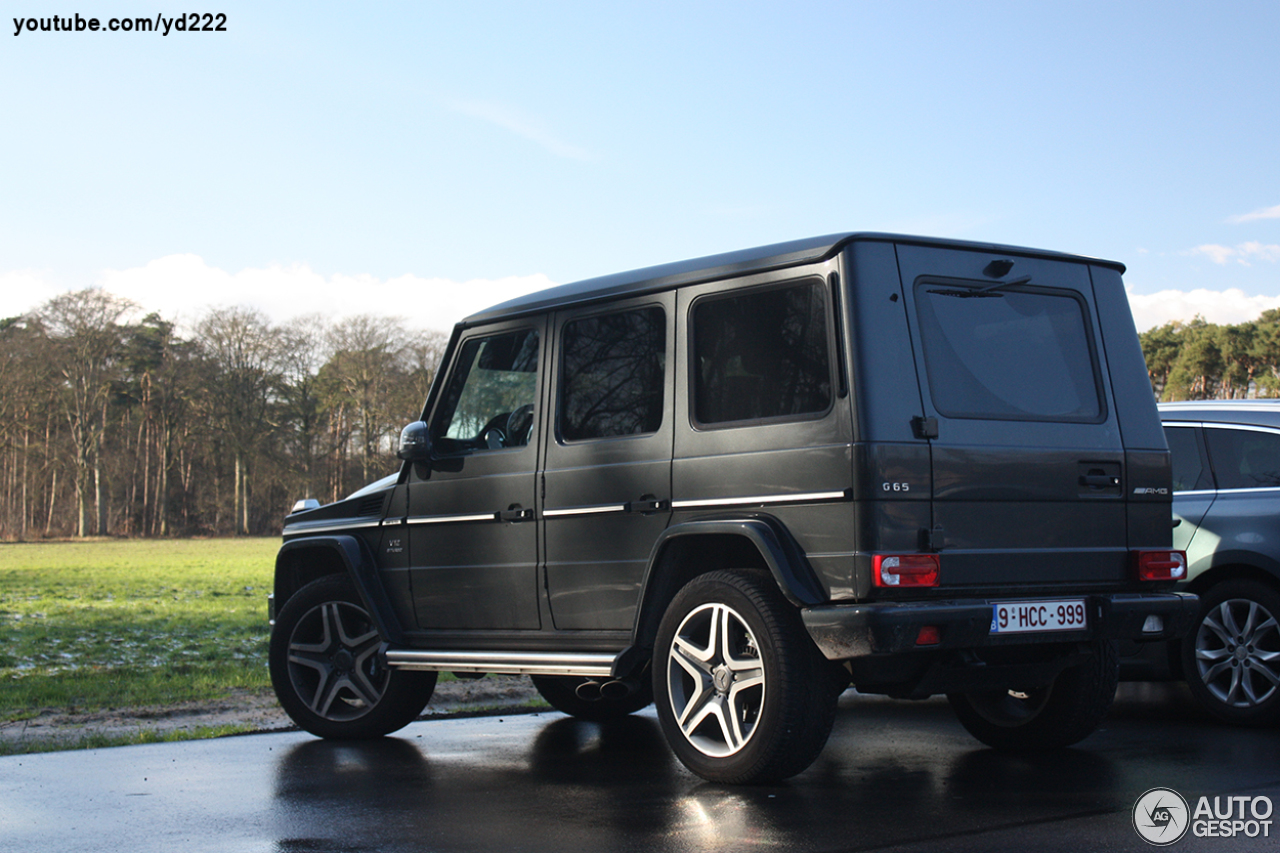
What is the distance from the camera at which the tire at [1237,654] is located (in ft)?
23.9

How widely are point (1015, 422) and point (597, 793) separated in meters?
2.37

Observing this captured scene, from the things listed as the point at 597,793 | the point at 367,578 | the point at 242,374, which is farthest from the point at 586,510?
the point at 242,374

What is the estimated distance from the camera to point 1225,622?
7512mm

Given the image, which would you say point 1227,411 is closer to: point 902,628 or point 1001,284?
A: point 1001,284

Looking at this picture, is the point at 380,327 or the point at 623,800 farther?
the point at 380,327

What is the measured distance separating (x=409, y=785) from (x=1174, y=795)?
3174mm

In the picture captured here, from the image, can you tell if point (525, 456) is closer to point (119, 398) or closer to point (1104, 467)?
point (1104, 467)

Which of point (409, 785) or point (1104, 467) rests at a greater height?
point (1104, 467)

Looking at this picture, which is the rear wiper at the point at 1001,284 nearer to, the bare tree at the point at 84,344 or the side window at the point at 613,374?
the side window at the point at 613,374

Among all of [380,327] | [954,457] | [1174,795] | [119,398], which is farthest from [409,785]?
[119,398]

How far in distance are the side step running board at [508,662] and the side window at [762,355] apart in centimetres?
123

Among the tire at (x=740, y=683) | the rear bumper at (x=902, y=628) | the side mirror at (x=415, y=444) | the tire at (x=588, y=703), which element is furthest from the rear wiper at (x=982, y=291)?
the tire at (x=588, y=703)

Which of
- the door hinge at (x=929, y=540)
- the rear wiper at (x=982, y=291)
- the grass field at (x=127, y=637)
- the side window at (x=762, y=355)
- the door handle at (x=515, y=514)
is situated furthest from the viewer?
the grass field at (x=127, y=637)

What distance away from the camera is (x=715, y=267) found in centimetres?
618
